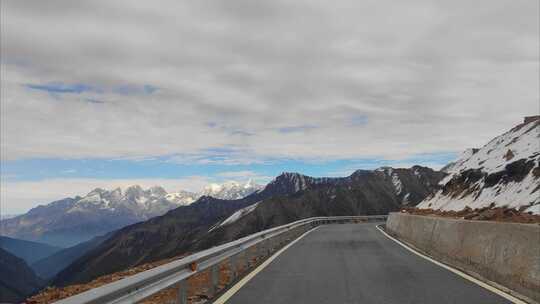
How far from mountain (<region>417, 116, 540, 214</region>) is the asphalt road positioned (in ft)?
59.6

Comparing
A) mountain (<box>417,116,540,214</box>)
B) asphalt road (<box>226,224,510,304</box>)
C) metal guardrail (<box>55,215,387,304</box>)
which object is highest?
mountain (<box>417,116,540,214</box>)

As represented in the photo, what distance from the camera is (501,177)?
38875 mm

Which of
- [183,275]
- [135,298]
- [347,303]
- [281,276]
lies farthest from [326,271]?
[135,298]

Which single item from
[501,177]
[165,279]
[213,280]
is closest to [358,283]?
[213,280]

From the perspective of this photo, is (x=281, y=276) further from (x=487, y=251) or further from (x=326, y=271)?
(x=487, y=251)

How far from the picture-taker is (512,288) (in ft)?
30.7

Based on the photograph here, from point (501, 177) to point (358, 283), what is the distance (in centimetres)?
3174

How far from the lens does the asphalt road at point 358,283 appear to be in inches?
350

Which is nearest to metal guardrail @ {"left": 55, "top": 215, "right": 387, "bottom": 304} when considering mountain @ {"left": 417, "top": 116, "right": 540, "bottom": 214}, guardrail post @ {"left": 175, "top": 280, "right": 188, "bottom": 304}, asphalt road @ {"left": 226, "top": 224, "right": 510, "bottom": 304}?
guardrail post @ {"left": 175, "top": 280, "right": 188, "bottom": 304}

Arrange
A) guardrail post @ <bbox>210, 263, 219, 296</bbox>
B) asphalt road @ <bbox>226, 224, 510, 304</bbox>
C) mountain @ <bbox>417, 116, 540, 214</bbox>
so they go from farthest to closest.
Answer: mountain @ <bbox>417, 116, 540, 214</bbox>
guardrail post @ <bbox>210, 263, 219, 296</bbox>
asphalt road @ <bbox>226, 224, 510, 304</bbox>

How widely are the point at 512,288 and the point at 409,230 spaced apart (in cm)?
1312

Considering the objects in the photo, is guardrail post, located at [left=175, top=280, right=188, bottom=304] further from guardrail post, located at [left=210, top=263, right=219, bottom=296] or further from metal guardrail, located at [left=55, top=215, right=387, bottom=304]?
guardrail post, located at [left=210, top=263, right=219, bottom=296]

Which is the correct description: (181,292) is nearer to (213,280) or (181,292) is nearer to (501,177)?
(213,280)

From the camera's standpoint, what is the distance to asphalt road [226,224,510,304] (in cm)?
888
